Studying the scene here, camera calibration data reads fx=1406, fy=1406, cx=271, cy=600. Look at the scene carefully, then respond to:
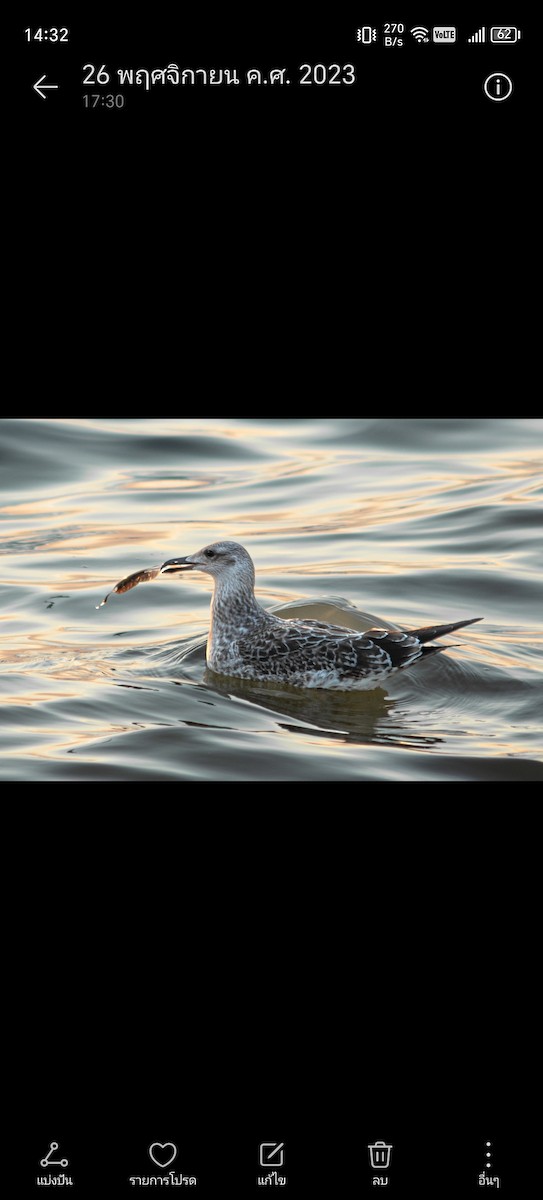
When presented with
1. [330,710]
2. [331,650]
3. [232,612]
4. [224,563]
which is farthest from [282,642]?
[224,563]

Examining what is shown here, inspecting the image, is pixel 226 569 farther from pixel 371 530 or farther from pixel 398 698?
pixel 371 530

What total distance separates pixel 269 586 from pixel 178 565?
1.41 m

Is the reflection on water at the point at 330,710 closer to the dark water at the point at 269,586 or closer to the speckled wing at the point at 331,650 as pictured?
the dark water at the point at 269,586

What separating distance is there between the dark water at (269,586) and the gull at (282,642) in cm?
13

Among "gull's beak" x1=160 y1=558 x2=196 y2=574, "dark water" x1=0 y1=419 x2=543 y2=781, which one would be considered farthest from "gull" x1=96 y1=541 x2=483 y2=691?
"dark water" x1=0 y1=419 x2=543 y2=781

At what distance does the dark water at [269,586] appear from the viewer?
277 inches

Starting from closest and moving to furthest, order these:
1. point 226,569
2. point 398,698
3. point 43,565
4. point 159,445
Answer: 1. point 398,698
2. point 226,569
3. point 43,565
4. point 159,445

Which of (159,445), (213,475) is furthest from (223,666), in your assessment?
(159,445)

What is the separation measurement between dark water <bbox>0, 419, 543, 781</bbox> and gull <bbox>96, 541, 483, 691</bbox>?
13cm

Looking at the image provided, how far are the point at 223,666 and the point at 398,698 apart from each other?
1079 mm

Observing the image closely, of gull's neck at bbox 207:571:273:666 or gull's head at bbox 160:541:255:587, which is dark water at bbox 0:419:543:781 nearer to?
gull's neck at bbox 207:571:273:666

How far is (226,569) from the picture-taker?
889cm

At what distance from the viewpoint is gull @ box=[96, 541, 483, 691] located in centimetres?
820

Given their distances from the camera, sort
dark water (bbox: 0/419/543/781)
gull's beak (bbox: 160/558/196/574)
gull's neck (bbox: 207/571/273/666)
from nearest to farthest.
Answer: dark water (bbox: 0/419/543/781) → gull's neck (bbox: 207/571/273/666) → gull's beak (bbox: 160/558/196/574)
